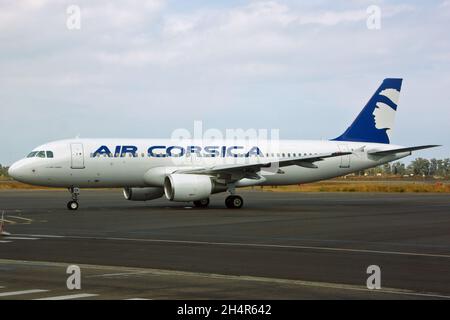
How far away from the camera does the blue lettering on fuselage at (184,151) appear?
3560cm

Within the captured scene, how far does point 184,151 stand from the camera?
37.2 metres

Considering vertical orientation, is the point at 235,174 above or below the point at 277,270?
above

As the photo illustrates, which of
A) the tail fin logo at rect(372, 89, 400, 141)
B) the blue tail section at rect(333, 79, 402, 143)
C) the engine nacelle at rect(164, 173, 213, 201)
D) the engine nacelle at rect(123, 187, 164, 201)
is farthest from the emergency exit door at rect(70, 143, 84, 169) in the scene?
the tail fin logo at rect(372, 89, 400, 141)

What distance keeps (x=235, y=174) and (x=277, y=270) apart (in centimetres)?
2187

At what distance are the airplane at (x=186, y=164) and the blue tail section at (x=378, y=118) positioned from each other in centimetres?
63

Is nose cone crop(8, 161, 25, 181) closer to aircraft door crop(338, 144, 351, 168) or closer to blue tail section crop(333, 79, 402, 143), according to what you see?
aircraft door crop(338, 144, 351, 168)

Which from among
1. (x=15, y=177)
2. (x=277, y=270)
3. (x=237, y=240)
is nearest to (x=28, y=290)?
(x=277, y=270)

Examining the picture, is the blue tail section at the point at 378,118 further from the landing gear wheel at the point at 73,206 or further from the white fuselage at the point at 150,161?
the landing gear wheel at the point at 73,206

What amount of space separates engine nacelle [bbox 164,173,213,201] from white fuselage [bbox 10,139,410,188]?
7.58 feet

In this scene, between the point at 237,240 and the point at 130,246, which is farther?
the point at 237,240

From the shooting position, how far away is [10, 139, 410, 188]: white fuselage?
34594 mm
